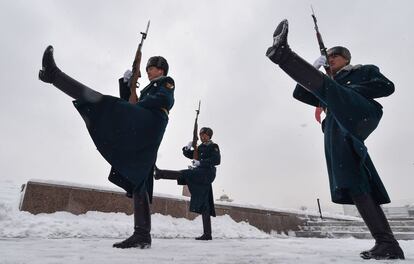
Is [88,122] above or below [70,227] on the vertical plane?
above

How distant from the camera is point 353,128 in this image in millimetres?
2248

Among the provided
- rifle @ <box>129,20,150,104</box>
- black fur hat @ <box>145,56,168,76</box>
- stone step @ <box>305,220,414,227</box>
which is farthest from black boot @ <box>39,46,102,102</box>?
stone step @ <box>305,220,414,227</box>

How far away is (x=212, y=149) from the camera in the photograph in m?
5.36

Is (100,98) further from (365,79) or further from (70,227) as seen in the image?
(70,227)

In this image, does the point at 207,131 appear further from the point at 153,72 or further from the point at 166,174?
the point at 153,72

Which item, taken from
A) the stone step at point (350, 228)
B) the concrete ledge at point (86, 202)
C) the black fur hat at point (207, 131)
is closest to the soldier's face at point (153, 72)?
the black fur hat at point (207, 131)

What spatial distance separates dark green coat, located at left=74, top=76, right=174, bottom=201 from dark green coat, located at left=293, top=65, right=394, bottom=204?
153 centimetres

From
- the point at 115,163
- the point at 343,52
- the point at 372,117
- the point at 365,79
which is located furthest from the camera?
the point at 343,52

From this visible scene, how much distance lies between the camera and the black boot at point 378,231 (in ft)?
7.00

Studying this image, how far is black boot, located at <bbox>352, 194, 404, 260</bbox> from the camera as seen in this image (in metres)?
2.13

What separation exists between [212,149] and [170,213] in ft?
7.81

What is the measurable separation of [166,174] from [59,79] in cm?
272

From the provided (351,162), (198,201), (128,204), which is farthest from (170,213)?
(351,162)

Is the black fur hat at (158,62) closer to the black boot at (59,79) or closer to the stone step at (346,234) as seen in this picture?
the black boot at (59,79)
